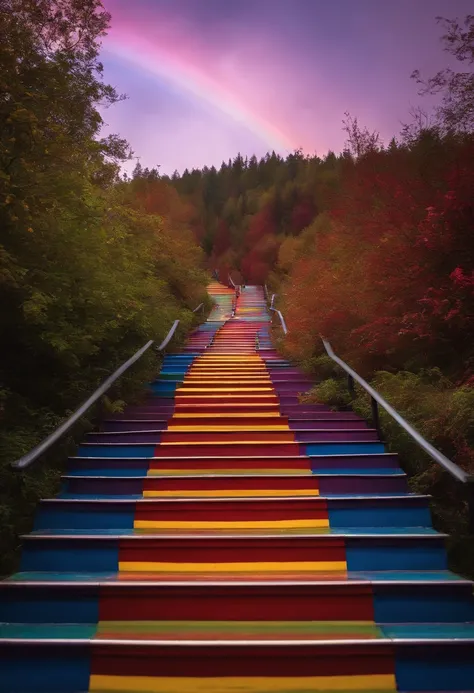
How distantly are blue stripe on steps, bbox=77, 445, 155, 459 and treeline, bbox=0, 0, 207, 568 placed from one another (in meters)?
0.45

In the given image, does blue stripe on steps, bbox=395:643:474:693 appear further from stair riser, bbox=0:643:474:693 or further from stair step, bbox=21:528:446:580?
stair step, bbox=21:528:446:580

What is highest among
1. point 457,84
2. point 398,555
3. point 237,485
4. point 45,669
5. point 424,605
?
point 457,84

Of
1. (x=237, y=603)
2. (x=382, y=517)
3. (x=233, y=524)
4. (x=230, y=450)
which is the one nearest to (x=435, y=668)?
(x=237, y=603)

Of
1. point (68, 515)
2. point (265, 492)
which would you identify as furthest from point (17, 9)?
point (265, 492)

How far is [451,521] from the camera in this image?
150 inches

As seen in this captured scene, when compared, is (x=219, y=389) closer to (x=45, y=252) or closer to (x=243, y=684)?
(x=45, y=252)

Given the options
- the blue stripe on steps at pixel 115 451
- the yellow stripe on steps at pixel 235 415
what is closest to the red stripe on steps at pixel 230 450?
the blue stripe on steps at pixel 115 451

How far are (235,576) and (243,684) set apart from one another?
73 centimetres

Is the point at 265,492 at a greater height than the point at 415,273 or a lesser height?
lesser

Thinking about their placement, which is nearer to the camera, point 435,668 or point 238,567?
point 435,668

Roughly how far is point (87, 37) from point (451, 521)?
331 inches

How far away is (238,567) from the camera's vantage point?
10.9 ft

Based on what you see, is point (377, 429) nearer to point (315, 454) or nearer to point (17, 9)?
point (315, 454)

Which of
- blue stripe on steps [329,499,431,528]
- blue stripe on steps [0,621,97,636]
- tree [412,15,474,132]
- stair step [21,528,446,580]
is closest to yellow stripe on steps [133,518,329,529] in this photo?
blue stripe on steps [329,499,431,528]
